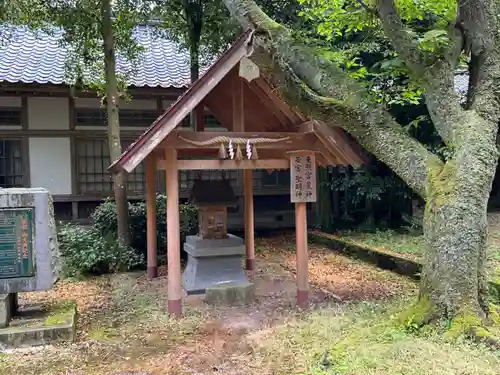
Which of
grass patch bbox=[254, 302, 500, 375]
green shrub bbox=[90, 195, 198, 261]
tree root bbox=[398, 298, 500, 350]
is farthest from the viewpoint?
green shrub bbox=[90, 195, 198, 261]

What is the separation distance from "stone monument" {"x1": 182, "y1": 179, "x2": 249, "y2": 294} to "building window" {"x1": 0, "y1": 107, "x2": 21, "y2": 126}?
21.9 ft

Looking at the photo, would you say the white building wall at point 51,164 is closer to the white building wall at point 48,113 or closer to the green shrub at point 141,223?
the white building wall at point 48,113

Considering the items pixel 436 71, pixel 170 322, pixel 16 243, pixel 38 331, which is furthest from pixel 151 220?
pixel 436 71

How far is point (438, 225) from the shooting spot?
4.67m

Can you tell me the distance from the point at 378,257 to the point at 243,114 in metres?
4.89

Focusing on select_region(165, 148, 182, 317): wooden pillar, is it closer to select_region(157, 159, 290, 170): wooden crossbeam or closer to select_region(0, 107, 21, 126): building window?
select_region(157, 159, 290, 170): wooden crossbeam

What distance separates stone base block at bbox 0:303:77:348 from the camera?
17.2 ft

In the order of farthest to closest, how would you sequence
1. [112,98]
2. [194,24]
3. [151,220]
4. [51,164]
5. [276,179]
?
[276,179]
[51,164]
[194,24]
[112,98]
[151,220]

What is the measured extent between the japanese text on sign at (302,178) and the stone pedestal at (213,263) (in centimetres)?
163

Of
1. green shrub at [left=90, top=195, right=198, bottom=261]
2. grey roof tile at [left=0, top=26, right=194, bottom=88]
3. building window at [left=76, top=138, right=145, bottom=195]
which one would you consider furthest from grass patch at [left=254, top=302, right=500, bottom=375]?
grey roof tile at [left=0, top=26, right=194, bottom=88]

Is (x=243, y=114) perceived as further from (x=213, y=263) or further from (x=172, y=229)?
(x=213, y=263)

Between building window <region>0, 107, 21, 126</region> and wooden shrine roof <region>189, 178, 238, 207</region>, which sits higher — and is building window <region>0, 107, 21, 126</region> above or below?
above

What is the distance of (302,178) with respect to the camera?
668 centimetres

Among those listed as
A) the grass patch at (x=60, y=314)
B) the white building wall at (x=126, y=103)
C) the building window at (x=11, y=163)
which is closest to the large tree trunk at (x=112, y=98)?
the white building wall at (x=126, y=103)
